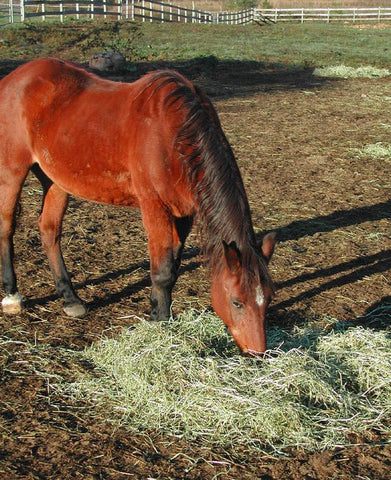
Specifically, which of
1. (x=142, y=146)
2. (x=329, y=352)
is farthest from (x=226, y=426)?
(x=142, y=146)

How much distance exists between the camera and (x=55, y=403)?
3.79m

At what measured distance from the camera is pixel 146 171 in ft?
14.1

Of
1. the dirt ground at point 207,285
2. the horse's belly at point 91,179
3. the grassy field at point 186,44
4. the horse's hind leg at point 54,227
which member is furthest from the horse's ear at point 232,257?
the grassy field at point 186,44

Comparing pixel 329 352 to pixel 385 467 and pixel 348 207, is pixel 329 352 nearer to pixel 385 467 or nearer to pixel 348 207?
pixel 385 467

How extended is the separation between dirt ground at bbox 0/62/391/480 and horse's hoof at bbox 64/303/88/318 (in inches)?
2.4

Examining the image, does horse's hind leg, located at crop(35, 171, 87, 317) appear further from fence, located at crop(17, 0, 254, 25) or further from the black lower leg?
fence, located at crop(17, 0, 254, 25)

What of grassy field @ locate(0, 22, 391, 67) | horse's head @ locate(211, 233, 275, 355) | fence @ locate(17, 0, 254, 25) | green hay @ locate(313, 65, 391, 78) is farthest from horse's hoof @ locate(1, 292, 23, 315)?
fence @ locate(17, 0, 254, 25)

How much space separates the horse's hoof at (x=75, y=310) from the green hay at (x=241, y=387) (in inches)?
26.6

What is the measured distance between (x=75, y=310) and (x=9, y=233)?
80 cm

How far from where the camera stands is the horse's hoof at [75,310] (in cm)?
494

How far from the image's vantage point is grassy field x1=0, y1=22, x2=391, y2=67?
2141cm

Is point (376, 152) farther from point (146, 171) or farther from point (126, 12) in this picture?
point (126, 12)

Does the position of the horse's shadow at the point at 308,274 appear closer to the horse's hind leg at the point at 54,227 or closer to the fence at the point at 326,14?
the horse's hind leg at the point at 54,227

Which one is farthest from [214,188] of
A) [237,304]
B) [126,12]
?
[126,12]
